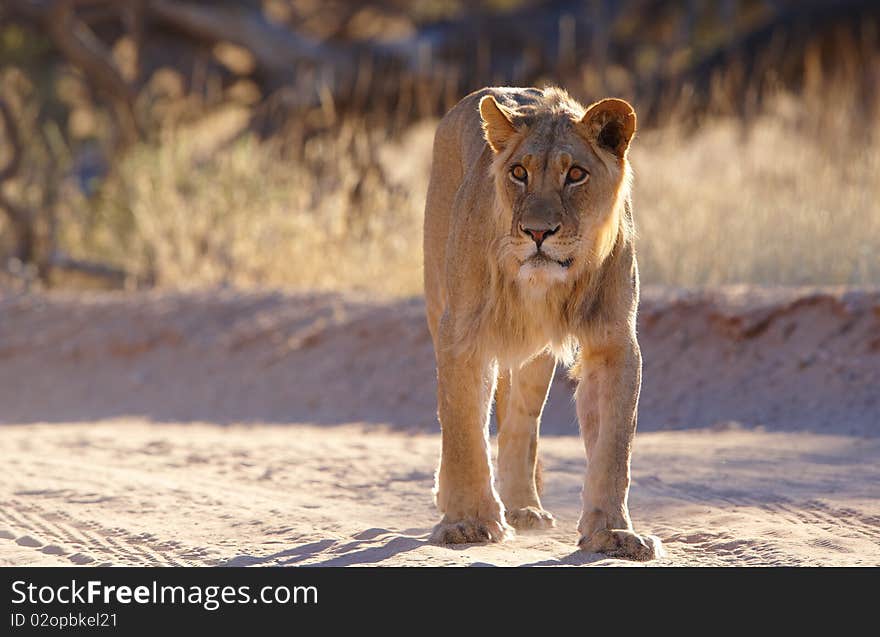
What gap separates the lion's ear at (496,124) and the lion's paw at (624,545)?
1.32 m

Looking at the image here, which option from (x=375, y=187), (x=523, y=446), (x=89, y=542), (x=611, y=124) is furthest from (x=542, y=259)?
(x=375, y=187)

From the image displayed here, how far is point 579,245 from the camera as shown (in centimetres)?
428

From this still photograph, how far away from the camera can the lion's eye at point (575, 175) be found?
4.31m

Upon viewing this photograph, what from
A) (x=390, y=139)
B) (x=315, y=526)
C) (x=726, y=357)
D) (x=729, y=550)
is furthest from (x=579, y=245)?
(x=390, y=139)

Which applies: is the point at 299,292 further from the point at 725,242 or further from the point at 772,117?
the point at 772,117

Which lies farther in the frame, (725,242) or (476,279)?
(725,242)

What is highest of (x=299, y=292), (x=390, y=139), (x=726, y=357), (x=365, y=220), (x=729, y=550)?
(x=390, y=139)

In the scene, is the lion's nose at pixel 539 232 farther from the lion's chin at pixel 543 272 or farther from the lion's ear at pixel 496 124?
the lion's ear at pixel 496 124

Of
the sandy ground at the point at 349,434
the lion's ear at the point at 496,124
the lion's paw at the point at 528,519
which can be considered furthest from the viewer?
the lion's paw at the point at 528,519

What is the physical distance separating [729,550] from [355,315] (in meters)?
5.01

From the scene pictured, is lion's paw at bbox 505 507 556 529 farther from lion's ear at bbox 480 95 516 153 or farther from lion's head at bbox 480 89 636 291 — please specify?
lion's ear at bbox 480 95 516 153

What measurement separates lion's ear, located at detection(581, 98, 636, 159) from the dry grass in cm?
480

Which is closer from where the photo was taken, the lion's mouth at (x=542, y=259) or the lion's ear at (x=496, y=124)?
the lion's mouth at (x=542, y=259)

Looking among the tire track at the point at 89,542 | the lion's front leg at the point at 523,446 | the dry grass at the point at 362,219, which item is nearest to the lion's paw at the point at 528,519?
the lion's front leg at the point at 523,446
